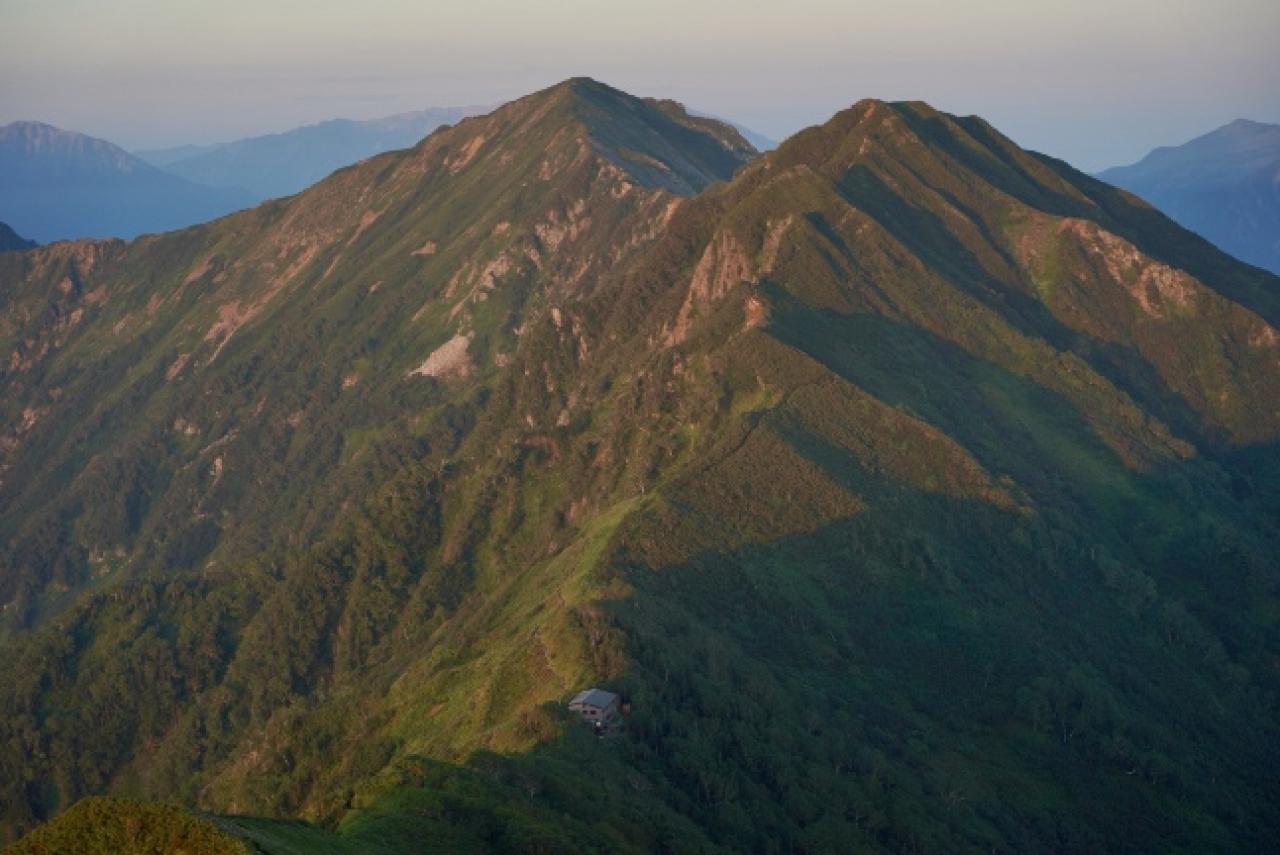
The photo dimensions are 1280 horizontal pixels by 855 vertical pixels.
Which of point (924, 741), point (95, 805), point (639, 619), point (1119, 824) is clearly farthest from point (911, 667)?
point (95, 805)

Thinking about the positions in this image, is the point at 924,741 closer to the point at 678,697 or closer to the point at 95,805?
the point at 678,697

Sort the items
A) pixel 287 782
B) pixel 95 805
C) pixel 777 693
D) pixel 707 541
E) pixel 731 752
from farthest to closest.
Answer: pixel 707 541
pixel 287 782
pixel 777 693
pixel 731 752
pixel 95 805

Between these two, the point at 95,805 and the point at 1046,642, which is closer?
the point at 95,805

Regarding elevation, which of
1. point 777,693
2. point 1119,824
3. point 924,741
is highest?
point 777,693

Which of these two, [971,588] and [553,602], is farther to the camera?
[971,588]

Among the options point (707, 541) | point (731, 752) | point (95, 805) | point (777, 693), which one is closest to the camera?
point (95, 805)

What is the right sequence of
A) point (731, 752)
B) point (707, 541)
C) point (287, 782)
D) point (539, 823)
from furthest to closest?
point (707, 541) → point (287, 782) → point (731, 752) → point (539, 823)

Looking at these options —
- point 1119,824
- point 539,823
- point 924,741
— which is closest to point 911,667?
point 924,741

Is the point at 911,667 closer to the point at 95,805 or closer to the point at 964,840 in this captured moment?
the point at 964,840

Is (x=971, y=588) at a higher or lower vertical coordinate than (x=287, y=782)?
higher
